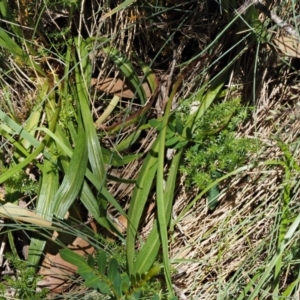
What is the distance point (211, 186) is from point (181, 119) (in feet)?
0.82

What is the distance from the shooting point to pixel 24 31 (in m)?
1.99

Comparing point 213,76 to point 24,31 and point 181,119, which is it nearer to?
point 181,119

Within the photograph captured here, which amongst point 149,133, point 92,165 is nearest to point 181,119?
point 149,133

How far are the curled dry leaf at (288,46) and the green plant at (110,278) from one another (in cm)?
82

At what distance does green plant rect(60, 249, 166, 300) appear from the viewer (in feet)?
5.65

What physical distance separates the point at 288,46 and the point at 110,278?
0.94m

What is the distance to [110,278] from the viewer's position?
173 centimetres

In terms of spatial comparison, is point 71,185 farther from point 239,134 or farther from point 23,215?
point 239,134

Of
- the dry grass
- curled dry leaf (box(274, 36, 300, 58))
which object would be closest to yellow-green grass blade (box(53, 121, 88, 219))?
the dry grass

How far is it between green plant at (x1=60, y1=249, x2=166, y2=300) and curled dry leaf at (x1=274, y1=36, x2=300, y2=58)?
0.82 meters

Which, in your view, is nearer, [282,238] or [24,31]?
[282,238]

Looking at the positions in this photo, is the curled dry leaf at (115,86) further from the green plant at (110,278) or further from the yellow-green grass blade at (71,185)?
the green plant at (110,278)

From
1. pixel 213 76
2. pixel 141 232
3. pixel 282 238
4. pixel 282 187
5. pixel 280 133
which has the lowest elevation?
pixel 141 232

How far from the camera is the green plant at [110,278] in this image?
1.72 metres
